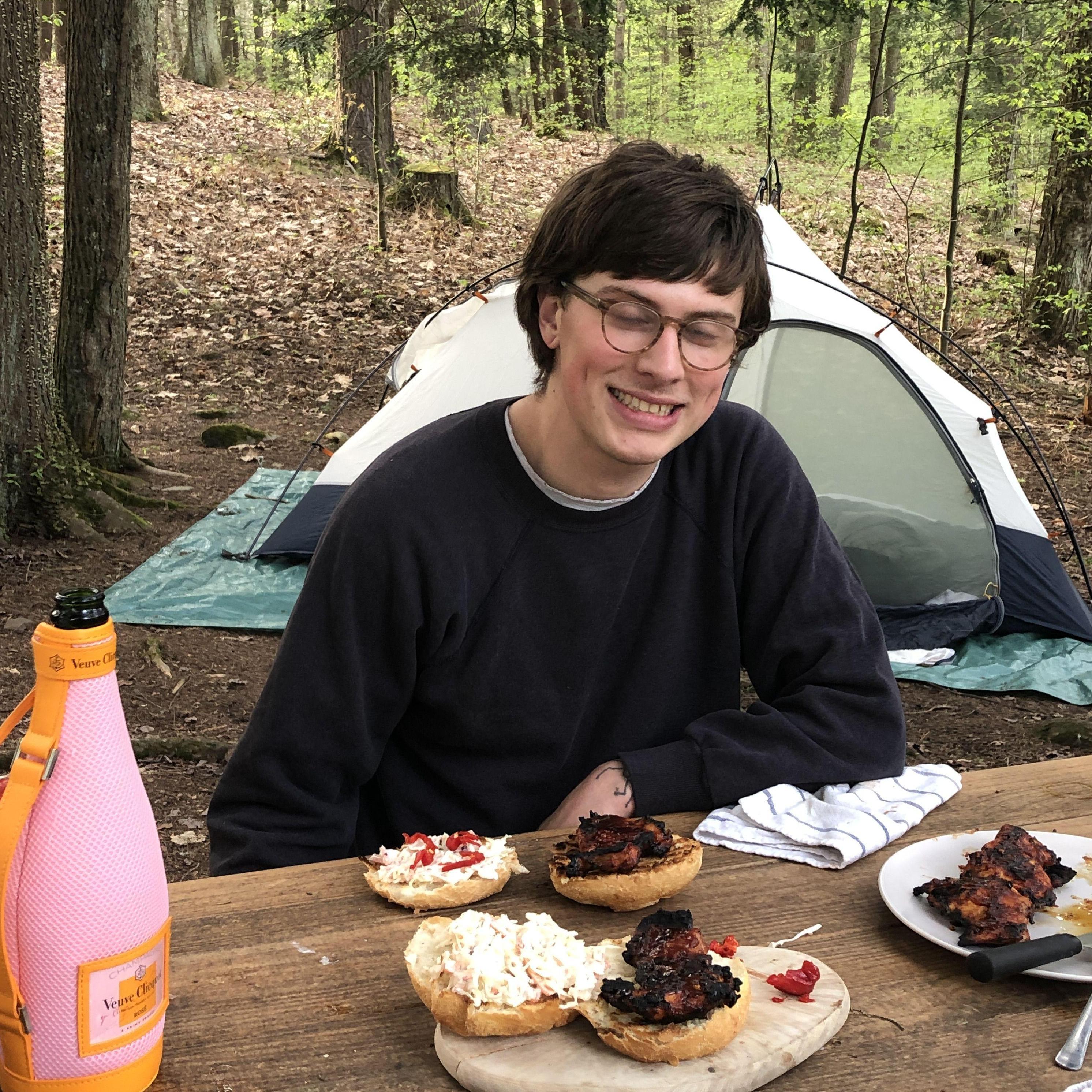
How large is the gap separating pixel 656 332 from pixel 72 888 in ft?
3.60

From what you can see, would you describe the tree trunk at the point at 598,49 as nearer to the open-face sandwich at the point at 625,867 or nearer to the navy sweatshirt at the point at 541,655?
→ the navy sweatshirt at the point at 541,655

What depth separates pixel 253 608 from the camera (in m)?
5.36

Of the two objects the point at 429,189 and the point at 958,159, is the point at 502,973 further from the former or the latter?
the point at 429,189

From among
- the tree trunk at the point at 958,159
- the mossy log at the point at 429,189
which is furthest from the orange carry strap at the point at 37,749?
the mossy log at the point at 429,189

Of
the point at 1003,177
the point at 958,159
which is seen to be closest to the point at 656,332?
the point at 958,159

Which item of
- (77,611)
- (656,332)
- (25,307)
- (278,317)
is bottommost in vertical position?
(278,317)

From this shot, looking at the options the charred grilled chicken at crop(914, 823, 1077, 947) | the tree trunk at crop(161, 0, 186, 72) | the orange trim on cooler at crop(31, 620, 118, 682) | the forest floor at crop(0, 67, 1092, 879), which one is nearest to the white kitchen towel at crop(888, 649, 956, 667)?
the forest floor at crop(0, 67, 1092, 879)

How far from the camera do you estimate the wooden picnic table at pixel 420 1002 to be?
1.03 m

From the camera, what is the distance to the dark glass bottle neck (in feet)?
2.93

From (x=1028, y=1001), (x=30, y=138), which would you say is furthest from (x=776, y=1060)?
(x=30, y=138)

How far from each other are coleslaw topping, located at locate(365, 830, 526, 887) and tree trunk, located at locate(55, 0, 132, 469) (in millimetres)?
5359

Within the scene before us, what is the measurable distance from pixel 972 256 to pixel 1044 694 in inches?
339

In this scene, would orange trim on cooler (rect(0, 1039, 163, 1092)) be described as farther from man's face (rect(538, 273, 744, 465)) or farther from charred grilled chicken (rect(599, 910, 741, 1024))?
man's face (rect(538, 273, 744, 465))

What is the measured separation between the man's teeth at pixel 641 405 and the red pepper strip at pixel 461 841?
26.6 inches
